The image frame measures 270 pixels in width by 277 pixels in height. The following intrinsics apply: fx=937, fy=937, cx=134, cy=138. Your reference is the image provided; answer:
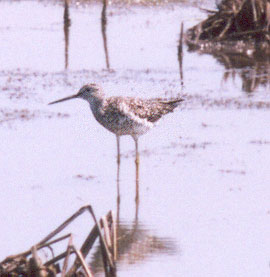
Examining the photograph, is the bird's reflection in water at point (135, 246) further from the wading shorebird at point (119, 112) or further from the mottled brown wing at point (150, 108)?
the mottled brown wing at point (150, 108)

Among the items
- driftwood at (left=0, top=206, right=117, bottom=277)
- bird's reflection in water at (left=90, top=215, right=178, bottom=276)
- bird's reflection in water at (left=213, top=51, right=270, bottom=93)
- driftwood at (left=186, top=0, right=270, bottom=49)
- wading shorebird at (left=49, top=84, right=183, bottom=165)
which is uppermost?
driftwood at (left=186, top=0, right=270, bottom=49)

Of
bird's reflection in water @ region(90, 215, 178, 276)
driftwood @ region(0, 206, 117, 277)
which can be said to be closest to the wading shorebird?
bird's reflection in water @ region(90, 215, 178, 276)

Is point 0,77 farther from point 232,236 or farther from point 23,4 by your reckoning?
point 23,4

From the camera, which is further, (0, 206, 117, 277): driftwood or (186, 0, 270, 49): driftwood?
(186, 0, 270, 49): driftwood

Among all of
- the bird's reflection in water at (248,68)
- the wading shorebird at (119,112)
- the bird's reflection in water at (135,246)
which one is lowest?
the bird's reflection in water at (135,246)

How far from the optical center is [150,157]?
1293 cm

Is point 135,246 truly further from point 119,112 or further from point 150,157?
point 150,157

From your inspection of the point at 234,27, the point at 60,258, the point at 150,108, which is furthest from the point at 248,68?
the point at 60,258

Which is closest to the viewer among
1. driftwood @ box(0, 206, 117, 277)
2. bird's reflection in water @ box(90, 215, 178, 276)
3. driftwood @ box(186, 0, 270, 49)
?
driftwood @ box(0, 206, 117, 277)

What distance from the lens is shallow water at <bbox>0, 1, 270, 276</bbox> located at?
9500 millimetres

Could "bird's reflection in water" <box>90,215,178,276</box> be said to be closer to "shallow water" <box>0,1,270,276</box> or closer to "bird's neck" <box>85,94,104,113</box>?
"shallow water" <box>0,1,270,276</box>

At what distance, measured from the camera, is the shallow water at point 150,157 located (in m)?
9.50

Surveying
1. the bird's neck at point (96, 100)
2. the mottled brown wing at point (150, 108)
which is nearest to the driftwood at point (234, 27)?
the mottled brown wing at point (150, 108)

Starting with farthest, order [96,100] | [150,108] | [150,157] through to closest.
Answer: [150,157]
[150,108]
[96,100]
